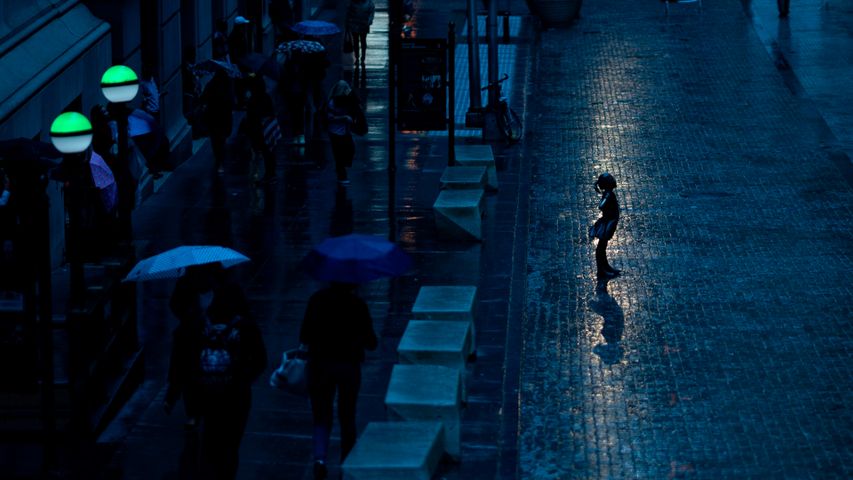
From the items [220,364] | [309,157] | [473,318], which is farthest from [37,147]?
[309,157]

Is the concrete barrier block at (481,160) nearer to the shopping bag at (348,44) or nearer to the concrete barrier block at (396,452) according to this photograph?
the shopping bag at (348,44)

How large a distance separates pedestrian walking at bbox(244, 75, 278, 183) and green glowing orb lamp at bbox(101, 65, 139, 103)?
9.04 metres

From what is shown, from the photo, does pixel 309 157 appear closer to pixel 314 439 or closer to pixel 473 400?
pixel 473 400

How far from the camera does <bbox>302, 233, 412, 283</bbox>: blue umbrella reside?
11469 mm

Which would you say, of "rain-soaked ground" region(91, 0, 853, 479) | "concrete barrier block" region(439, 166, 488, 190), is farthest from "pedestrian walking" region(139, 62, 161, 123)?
"concrete barrier block" region(439, 166, 488, 190)

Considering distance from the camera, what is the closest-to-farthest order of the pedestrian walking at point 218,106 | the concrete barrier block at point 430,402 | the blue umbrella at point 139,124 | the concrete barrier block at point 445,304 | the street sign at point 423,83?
the concrete barrier block at point 430,402 < the concrete barrier block at point 445,304 < the blue umbrella at point 139,124 < the pedestrian walking at point 218,106 < the street sign at point 423,83

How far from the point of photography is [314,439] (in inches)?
458

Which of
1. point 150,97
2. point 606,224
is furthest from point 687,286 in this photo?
point 150,97

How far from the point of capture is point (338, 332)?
36.8ft

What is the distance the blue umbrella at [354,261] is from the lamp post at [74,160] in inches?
69.9

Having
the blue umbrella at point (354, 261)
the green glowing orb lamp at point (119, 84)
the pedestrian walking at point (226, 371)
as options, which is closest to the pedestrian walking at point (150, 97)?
the green glowing orb lamp at point (119, 84)

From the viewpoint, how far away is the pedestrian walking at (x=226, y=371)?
10852mm

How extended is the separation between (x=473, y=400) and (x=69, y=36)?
854 centimetres

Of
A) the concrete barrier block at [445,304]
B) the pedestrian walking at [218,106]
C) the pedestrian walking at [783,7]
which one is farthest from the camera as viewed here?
the pedestrian walking at [783,7]
